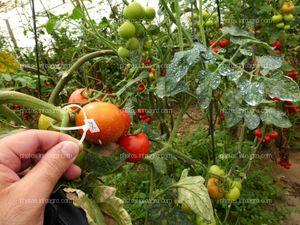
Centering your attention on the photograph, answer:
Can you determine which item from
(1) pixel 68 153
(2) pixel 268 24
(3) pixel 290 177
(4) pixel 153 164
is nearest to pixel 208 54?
(4) pixel 153 164

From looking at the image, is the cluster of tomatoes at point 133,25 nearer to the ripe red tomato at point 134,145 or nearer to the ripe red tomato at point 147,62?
the ripe red tomato at point 134,145

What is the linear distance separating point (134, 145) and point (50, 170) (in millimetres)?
231

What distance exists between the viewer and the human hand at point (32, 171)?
1.70 feet

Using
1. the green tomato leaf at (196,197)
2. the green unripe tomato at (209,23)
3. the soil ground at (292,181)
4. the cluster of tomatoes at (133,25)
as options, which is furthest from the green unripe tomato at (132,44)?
the soil ground at (292,181)

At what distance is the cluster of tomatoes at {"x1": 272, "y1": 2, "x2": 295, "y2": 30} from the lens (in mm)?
1671

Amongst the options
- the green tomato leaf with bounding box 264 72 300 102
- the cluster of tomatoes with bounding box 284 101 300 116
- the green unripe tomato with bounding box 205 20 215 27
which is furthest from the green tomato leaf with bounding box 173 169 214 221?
the cluster of tomatoes with bounding box 284 101 300 116

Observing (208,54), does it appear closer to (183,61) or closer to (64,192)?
(183,61)

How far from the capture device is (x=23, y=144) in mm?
590

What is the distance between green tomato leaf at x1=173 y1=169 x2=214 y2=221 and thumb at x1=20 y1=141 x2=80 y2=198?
0.40 meters

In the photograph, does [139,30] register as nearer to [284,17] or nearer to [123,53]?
[123,53]

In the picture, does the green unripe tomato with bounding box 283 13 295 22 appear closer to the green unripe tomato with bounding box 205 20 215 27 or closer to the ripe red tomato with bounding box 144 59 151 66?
the green unripe tomato with bounding box 205 20 215 27

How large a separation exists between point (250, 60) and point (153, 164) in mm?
540

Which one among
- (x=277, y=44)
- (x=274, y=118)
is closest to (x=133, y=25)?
(x=274, y=118)

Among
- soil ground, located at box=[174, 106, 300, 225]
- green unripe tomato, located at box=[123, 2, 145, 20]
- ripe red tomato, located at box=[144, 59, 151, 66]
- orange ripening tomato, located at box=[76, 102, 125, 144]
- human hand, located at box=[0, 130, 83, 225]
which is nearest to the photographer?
human hand, located at box=[0, 130, 83, 225]
